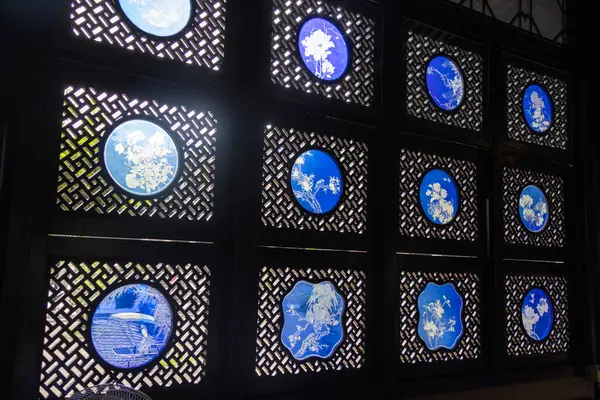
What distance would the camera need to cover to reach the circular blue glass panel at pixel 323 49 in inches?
127

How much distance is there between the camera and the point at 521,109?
4145 millimetres

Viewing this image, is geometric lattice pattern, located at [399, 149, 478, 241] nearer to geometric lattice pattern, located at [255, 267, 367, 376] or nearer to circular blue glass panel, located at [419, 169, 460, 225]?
circular blue glass panel, located at [419, 169, 460, 225]

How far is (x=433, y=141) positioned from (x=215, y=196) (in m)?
1.52

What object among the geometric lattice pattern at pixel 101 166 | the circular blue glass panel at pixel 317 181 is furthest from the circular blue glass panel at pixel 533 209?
the geometric lattice pattern at pixel 101 166

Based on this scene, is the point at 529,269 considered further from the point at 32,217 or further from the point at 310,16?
the point at 32,217

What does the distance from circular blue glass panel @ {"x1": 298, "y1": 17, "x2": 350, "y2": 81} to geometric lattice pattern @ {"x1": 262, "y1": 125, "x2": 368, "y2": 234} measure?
0.38 meters

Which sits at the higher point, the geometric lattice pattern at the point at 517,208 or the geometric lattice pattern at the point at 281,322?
the geometric lattice pattern at the point at 517,208

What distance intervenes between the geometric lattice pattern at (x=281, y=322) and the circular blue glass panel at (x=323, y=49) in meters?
1.12

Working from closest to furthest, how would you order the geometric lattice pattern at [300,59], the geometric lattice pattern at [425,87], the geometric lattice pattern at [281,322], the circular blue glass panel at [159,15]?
the circular blue glass panel at [159,15] → the geometric lattice pattern at [281,322] → the geometric lattice pattern at [300,59] → the geometric lattice pattern at [425,87]

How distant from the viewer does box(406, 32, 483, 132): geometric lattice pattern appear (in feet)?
11.9

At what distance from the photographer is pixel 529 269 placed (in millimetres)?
4012

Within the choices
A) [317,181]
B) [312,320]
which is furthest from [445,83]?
[312,320]

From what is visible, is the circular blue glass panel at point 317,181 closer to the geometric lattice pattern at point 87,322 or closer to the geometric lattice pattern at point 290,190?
the geometric lattice pattern at point 290,190

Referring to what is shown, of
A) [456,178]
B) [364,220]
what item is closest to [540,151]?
[456,178]
